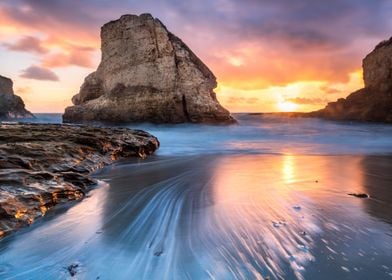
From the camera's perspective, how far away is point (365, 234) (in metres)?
2.67

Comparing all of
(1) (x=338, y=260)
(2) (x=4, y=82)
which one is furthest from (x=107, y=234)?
(2) (x=4, y=82)

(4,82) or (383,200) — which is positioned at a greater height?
(4,82)

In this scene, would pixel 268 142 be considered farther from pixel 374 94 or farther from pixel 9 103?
pixel 9 103

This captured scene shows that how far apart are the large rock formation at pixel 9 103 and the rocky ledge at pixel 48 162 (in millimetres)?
50540

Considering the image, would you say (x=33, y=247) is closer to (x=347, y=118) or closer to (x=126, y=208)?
(x=126, y=208)

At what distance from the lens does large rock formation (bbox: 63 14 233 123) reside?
22.6 meters

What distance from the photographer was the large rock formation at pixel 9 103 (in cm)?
5219

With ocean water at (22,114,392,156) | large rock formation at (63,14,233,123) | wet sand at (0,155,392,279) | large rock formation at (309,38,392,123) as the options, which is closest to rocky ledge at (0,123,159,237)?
wet sand at (0,155,392,279)

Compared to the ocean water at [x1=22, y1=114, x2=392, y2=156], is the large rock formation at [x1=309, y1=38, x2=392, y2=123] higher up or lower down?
higher up

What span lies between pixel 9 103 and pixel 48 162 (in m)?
55.9

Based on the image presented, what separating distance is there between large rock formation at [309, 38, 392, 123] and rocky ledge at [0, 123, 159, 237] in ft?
111

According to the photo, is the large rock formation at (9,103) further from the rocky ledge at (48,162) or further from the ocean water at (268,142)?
the rocky ledge at (48,162)

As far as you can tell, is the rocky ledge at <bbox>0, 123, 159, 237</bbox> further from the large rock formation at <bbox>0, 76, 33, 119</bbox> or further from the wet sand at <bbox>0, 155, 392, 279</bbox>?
the large rock formation at <bbox>0, 76, 33, 119</bbox>

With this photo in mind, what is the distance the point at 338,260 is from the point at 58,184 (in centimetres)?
301
